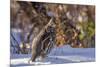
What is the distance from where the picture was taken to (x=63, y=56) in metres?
1.76

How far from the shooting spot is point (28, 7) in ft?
5.55

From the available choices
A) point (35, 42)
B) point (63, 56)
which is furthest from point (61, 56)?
point (35, 42)

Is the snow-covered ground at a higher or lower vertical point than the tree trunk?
lower

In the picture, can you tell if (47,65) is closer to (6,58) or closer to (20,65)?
(20,65)

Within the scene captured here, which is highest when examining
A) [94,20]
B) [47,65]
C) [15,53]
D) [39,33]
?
[94,20]

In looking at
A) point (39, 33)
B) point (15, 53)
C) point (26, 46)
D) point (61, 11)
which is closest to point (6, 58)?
point (15, 53)

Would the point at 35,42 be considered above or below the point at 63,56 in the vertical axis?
above

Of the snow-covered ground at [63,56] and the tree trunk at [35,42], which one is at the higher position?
the tree trunk at [35,42]

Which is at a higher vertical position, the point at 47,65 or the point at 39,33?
the point at 39,33

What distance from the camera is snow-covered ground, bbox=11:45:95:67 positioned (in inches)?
64.9

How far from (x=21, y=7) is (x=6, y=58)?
17.2 inches

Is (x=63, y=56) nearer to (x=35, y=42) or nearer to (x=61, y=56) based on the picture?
(x=61, y=56)

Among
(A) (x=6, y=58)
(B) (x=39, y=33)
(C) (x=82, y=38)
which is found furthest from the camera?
(C) (x=82, y=38)

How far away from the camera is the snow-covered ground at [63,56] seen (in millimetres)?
1648
